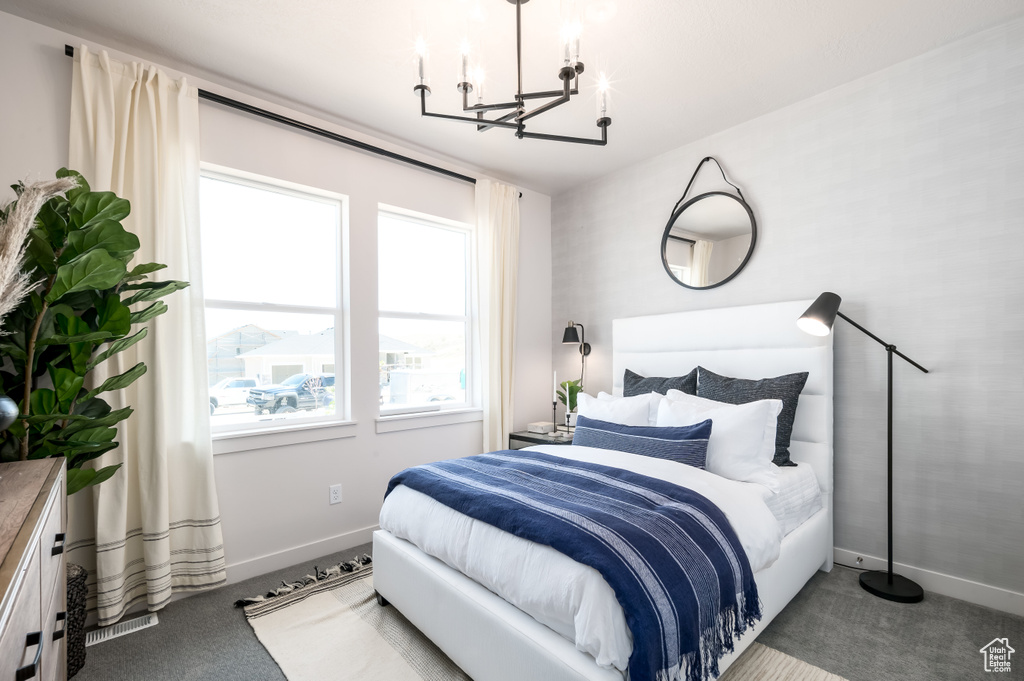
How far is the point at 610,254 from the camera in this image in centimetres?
391

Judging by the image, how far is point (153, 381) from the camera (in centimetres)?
230

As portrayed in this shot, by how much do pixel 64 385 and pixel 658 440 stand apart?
248 cm

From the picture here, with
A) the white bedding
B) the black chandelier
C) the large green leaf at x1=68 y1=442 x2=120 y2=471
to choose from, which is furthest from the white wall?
the white bedding

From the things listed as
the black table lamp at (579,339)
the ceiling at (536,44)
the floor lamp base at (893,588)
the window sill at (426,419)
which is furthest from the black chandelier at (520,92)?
the floor lamp base at (893,588)

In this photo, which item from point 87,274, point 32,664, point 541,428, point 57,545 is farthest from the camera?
point 541,428

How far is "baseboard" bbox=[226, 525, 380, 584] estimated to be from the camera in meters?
2.61

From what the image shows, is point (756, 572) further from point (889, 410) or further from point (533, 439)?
point (533, 439)

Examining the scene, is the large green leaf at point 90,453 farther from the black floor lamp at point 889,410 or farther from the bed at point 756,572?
the black floor lamp at point 889,410

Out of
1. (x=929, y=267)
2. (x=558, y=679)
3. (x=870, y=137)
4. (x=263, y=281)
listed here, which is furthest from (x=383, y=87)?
(x=929, y=267)

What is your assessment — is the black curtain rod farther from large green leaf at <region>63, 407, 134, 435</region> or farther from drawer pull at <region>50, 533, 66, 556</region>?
drawer pull at <region>50, 533, 66, 556</region>

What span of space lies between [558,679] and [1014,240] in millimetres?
2690

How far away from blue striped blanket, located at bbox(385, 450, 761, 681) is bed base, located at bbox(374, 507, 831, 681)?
18 centimetres

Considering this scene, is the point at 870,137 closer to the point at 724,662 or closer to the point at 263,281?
the point at 724,662

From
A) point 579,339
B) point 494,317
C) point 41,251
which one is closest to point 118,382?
point 41,251
